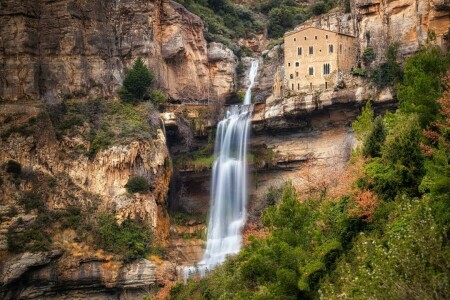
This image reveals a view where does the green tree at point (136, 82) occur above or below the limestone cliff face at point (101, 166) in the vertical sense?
above

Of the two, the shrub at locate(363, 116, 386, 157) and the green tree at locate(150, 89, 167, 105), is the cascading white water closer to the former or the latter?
the green tree at locate(150, 89, 167, 105)

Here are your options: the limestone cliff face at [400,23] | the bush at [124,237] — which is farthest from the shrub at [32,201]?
the limestone cliff face at [400,23]

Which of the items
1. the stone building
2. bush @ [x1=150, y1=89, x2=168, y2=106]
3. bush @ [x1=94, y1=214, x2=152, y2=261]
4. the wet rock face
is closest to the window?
the stone building

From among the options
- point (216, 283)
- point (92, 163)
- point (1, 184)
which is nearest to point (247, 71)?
point (92, 163)

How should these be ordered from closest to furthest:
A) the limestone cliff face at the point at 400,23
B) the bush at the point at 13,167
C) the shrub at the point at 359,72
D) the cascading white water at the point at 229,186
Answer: the limestone cliff face at the point at 400,23 → the bush at the point at 13,167 → the shrub at the point at 359,72 → the cascading white water at the point at 229,186

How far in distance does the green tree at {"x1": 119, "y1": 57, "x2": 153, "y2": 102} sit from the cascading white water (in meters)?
7.60

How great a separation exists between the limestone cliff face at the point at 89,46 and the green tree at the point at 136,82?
1500mm

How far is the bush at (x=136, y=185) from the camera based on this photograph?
59969 millimetres

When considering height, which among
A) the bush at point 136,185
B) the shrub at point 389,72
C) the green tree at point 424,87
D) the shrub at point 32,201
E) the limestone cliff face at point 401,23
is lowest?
the shrub at point 32,201

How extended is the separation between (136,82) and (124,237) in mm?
15641

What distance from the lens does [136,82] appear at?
219 feet

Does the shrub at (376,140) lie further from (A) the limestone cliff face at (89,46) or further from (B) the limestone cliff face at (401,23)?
(A) the limestone cliff face at (89,46)

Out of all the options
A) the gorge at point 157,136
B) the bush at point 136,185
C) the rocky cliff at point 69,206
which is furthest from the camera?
the bush at point 136,185

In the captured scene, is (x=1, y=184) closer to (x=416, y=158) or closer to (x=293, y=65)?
(x=293, y=65)
